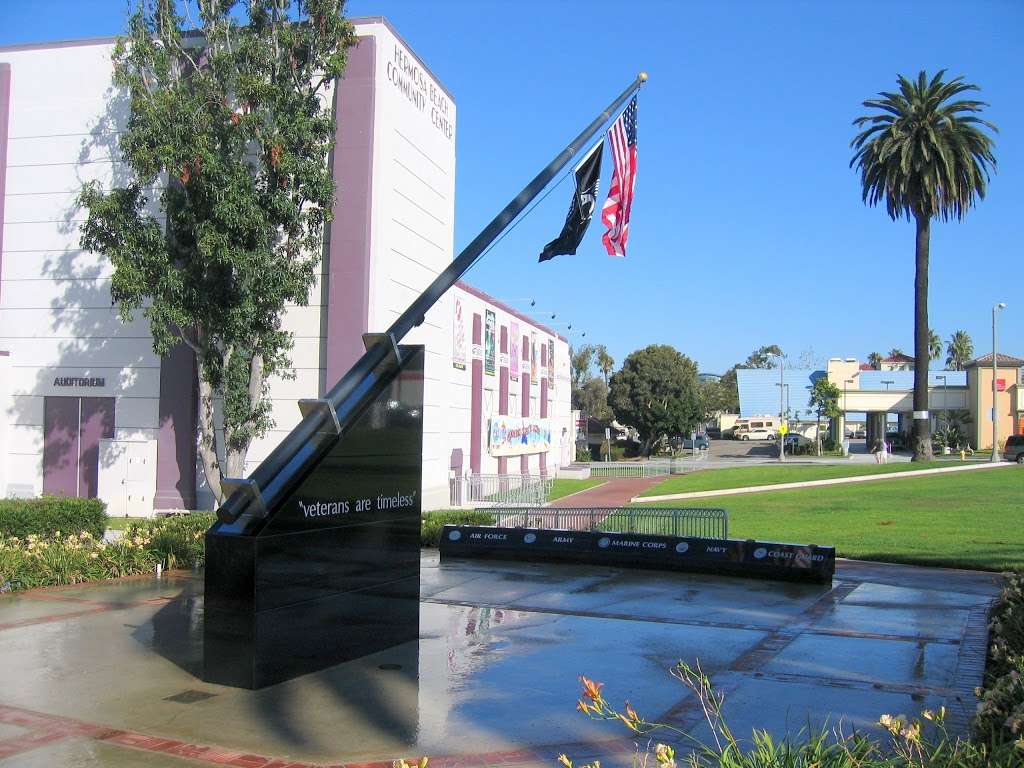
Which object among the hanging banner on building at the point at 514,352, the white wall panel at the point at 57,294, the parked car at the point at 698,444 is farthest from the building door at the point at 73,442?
the parked car at the point at 698,444

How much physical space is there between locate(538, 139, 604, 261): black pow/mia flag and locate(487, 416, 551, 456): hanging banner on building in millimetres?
24054

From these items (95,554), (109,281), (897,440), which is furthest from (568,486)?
(897,440)

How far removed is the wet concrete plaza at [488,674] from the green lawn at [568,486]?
27.2 meters

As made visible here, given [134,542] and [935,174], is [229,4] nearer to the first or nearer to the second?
[134,542]

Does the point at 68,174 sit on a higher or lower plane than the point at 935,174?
lower

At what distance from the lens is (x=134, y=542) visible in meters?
14.1

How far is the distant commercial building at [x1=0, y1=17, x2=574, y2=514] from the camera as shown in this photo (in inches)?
920

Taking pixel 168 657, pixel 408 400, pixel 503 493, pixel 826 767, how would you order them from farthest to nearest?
pixel 503 493 < pixel 408 400 < pixel 168 657 < pixel 826 767

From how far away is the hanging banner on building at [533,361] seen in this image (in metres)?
47.8

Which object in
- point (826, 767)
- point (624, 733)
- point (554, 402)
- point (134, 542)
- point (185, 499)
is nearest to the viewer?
point (826, 767)

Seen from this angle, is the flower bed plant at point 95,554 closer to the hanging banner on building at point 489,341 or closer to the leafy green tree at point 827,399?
the hanging banner on building at point 489,341

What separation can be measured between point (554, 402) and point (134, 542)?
42619 mm

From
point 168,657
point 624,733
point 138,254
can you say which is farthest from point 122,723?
point 138,254

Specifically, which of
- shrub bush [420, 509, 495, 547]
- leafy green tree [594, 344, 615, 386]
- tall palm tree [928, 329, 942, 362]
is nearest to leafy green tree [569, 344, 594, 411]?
leafy green tree [594, 344, 615, 386]
